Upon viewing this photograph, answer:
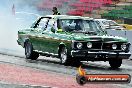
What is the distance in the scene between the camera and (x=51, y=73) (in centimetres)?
1489

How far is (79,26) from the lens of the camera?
1803 centimetres

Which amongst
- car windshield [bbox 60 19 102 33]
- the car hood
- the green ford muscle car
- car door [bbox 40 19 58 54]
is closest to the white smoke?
the green ford muscle car

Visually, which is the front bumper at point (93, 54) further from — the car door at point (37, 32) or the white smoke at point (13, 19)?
the white smoke at point (13, 19)

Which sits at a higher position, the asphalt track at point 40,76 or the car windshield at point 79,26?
the car windshield at point 79,26

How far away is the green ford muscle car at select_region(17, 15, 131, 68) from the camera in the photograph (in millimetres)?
16938

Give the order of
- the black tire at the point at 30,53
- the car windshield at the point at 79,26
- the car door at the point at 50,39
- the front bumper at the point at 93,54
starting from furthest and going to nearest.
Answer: the black tire at the point at 30,53, the car door at the point at 50,39, the car windshield at the point at 79,26, the front bumper at the point at 93,54

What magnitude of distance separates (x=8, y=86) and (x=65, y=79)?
2194 millimetres

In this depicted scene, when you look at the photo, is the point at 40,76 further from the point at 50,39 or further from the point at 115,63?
the point at 50,39

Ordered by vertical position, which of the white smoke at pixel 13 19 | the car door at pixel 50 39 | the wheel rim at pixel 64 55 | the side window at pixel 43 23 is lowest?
the white smoke at pixel 13 19

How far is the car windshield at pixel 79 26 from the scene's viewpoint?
18.0 m

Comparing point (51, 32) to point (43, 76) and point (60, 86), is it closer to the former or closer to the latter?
point (43, 76)

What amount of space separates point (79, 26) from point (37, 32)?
1.93 m

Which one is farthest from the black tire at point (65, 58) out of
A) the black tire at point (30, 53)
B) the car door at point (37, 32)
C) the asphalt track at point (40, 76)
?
the black tire at point (30, 53)

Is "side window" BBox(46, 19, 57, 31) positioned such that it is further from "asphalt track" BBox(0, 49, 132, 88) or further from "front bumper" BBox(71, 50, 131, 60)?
"front bumper" BBox(71, 50, 131, 60)
